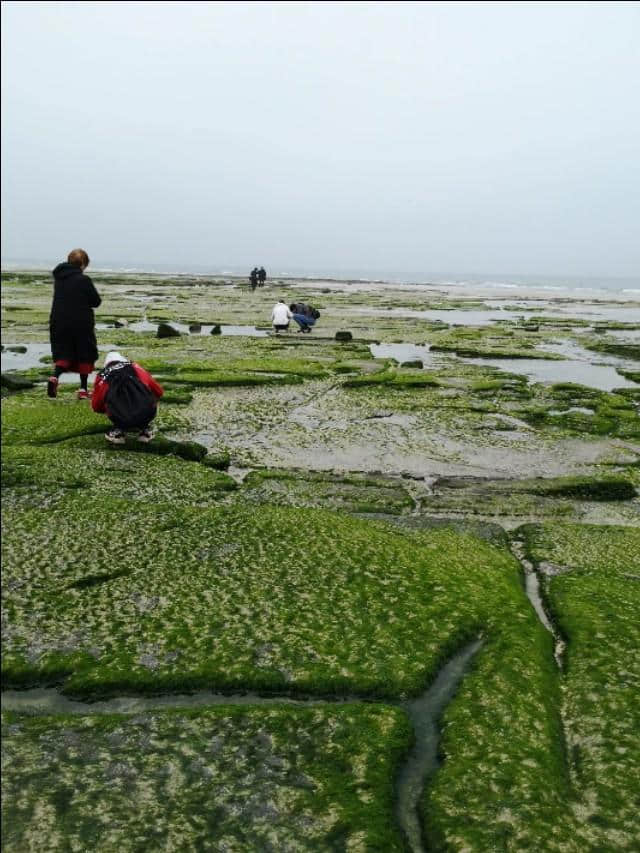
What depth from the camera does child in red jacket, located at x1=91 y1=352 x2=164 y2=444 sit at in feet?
27.0

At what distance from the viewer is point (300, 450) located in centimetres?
937

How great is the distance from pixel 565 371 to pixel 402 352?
550 cm

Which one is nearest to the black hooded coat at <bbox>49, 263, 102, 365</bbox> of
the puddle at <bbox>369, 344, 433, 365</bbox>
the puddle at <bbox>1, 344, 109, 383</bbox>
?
the puddle at <bbox>1, 344, 109, 383</bbox>

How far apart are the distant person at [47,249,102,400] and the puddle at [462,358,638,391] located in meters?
11.1

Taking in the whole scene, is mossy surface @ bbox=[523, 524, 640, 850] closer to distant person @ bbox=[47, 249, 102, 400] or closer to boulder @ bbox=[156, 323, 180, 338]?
distant person @ bbox=[47, 249, 102, 400]

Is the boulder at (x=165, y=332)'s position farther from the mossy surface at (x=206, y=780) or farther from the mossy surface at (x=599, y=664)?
the mossy surface at (x=206, y=780)

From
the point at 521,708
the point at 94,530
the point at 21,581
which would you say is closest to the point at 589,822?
the point at 521,708

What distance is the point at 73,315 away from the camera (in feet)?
35.3

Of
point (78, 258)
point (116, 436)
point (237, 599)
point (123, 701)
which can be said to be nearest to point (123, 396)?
point (116, 436)

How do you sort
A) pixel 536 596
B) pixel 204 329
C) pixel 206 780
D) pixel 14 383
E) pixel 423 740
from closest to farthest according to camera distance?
pixel 206 780, pixel 423 740, pixel 536 596, pixel 14 383, pixel 204 329

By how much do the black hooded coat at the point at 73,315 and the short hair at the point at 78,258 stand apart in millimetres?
91

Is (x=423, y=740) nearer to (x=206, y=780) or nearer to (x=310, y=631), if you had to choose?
(x=310, y=631)

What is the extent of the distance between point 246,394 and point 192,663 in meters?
9.95

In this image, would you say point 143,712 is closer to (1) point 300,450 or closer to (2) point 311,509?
(2) point 311,509
